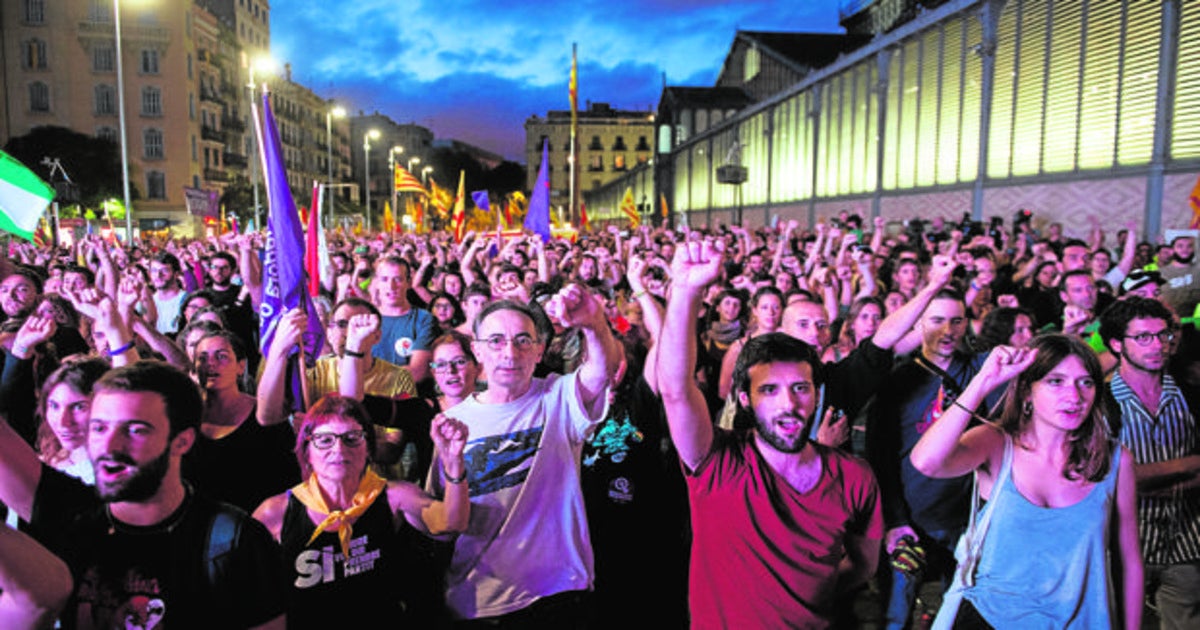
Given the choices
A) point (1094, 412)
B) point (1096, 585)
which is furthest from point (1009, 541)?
point (1094, 412)

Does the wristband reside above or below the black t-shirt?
above

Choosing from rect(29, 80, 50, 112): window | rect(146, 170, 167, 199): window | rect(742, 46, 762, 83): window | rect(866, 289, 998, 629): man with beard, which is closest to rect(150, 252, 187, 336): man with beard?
rect(866, 289, 998, 629): man with beard

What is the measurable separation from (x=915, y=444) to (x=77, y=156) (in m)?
56.6

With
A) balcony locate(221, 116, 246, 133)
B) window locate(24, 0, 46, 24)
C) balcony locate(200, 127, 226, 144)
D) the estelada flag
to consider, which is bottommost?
the estelada flag

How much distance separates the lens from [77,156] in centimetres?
4859

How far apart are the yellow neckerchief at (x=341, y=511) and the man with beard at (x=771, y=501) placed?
3.73 ft

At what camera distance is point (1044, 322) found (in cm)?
795

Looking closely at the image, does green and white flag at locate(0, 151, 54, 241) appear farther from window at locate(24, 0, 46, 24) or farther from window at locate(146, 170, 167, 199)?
window at locate(24, 0, 46, 24)

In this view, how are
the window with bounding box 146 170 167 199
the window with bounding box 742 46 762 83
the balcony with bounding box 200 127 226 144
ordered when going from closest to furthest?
the window with bounding box 742 46 762 83 < the window with bounding box 146 170 167 199 < the balcony with bounding box 200 127 226 144

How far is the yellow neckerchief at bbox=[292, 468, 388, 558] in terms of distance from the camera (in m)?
2.82

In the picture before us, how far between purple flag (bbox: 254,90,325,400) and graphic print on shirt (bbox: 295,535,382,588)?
219 cm

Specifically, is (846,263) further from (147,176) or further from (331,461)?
(147,176)

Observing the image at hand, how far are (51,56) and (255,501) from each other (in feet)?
221

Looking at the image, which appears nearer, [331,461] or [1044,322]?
[331,461]
